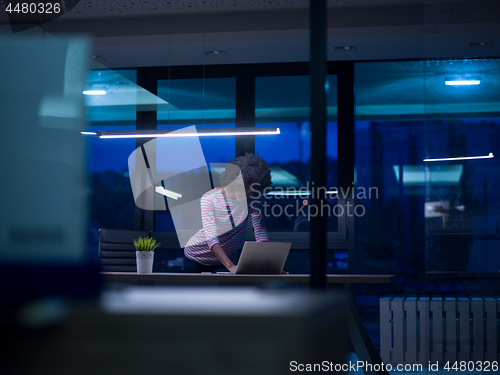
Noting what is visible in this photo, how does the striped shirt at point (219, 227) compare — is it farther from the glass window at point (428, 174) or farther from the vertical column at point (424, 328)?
the vertical column at point (424, 328)

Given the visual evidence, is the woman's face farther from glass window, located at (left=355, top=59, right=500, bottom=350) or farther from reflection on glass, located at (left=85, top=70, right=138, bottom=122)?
reflection on glass, located at (left=85, top=70, right=138, bottom=122)

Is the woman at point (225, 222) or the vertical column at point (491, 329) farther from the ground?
the woman at point (225, 222)

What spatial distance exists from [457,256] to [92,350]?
12.6 ft

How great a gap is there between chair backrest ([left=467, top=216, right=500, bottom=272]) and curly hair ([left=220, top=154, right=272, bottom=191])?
6.00ft

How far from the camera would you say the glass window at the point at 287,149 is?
5164 mm

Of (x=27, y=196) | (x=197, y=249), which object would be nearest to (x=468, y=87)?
(x=197, y=249)

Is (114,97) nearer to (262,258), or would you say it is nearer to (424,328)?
(262,258)

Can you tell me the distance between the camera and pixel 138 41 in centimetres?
482

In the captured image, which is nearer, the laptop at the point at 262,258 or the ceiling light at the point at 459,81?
the laptop at the point at 262,258

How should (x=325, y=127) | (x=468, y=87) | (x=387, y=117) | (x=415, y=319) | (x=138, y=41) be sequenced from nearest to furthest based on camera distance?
(x=325, y=127)
(x=468, y=87)
(x=415, y=319)
(x=138, y=41)
(x=387, y=117)

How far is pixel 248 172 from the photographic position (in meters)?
3.85

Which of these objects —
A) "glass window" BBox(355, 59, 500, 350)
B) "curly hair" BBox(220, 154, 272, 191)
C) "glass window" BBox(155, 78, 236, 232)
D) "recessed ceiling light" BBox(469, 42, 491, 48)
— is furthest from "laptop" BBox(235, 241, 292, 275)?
"glass window" BBox(155, 78, 236, 232)

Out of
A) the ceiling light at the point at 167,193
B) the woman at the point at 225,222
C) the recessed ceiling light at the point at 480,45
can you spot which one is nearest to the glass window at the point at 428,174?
the recessed ceiling light at the point at 480,45

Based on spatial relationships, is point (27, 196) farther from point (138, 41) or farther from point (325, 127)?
point (138, 41)
